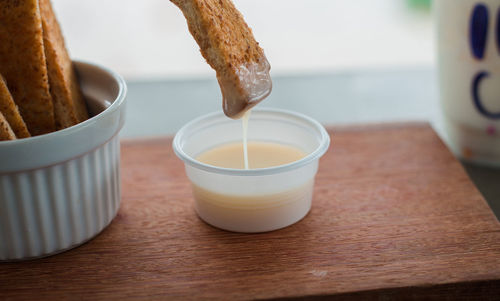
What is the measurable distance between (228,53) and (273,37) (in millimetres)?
2429

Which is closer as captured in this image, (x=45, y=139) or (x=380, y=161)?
(x=45, y=139)

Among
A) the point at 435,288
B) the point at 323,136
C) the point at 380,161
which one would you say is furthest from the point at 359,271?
the point at 380,161

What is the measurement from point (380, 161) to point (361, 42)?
2377 millimetres

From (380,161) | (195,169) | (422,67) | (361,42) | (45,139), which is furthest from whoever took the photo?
(361,42)

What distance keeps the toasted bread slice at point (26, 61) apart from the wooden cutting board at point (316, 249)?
0.62ft

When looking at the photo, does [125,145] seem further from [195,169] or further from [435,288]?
[435,288]

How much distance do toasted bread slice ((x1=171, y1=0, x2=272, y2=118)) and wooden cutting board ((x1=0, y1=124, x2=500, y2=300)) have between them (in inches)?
7.6

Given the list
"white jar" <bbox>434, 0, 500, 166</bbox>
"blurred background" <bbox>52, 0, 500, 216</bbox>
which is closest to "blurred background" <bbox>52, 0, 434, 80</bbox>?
"blurred background" <bbox>52, 0, 500, 216</bbox>

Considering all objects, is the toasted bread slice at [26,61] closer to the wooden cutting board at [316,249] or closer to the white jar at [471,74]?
the wooden cutting board at [316,249]

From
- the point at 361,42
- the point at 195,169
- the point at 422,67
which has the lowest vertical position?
the point at 361,42

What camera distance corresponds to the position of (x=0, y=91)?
0.71m

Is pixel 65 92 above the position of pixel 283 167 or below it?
above

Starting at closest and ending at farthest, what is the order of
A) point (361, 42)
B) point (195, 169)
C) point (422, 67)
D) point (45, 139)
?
point (45, 139), point (195, 169), point (422, 67), point (361, 42)

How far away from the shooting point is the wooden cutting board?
0.71m
